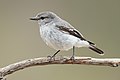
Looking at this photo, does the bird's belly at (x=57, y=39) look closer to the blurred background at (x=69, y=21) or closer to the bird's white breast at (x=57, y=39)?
the bird's white breast at (x=57, y=39)

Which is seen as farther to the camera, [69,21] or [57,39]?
[69,21]

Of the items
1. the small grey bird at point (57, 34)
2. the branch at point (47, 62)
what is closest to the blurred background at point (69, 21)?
the small grey bird at point (57, 34)

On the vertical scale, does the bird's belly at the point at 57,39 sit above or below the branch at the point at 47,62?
above

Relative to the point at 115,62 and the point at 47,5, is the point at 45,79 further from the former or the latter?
the point at 115,62

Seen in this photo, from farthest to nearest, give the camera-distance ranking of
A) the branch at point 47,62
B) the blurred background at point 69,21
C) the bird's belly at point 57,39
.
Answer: the blurred background at point 69,21 < the bird's belly at point 57,39 < the branch at point 47,62

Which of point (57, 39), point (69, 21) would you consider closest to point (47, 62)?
point (57, 39)

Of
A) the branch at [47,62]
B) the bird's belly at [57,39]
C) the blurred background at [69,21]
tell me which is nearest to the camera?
the branch at [47,62]

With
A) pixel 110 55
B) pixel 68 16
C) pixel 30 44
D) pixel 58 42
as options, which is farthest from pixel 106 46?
pixel 58 42

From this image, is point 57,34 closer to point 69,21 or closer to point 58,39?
point 58,39
